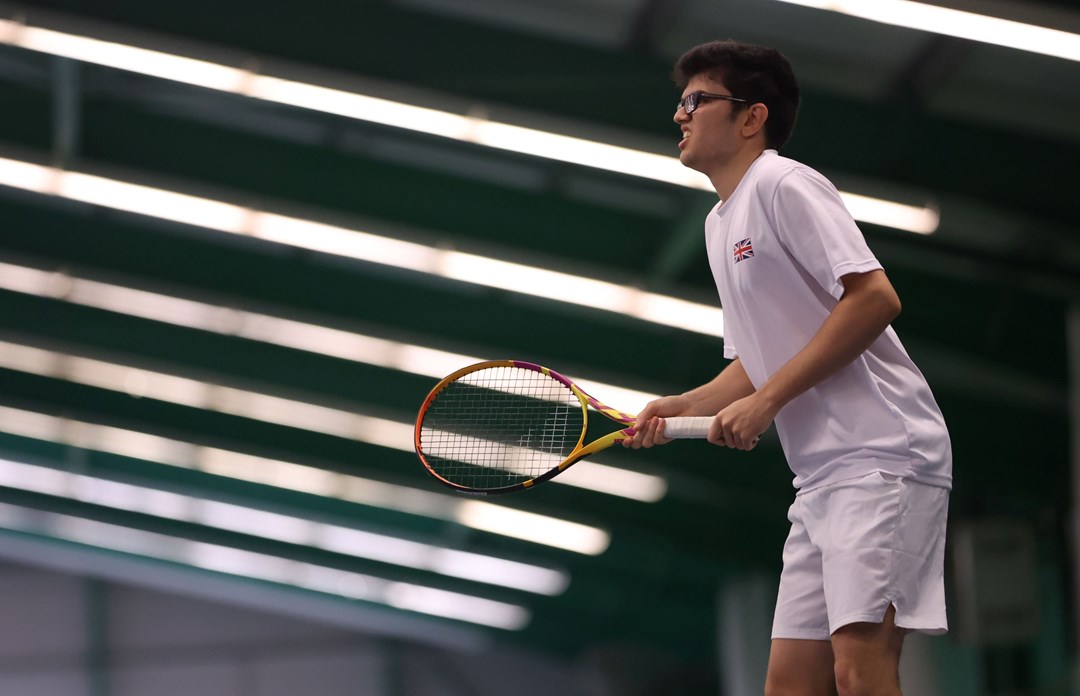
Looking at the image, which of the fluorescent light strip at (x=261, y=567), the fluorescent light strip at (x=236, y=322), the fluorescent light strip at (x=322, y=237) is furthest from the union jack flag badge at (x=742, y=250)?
the fluorescent light strip at (x=261, y=567)

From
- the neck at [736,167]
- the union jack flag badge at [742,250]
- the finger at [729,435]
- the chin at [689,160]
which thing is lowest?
the finger at [729,435]

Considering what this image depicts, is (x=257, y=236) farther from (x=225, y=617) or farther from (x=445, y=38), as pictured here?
(x=225, y=617)

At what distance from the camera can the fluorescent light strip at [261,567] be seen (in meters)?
23.8

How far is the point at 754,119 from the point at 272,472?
1654cm

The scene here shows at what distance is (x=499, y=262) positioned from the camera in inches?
416

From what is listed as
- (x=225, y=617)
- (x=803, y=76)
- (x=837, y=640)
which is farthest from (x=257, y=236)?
(x=225, y=617)

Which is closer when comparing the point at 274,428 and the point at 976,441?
the point at 976,441

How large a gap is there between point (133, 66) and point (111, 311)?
5300 millimetres

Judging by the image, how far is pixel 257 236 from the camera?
10609 millimetres

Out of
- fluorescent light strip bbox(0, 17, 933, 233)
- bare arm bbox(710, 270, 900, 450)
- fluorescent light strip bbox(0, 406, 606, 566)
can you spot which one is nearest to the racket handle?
bare arm bbox(710, 270, 900, 450)

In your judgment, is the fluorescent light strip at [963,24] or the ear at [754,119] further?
the fluorescent light strip at [963,24]

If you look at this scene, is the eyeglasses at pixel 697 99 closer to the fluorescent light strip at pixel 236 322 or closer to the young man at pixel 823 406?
the young man at pixel 823 406

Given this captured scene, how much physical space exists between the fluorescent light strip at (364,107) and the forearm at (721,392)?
5077 mm

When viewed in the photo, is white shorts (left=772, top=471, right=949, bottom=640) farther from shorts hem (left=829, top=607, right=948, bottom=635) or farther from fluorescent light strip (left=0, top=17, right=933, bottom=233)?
fluorescent light strip (left=0, top=17, right=933, bottom=233)
